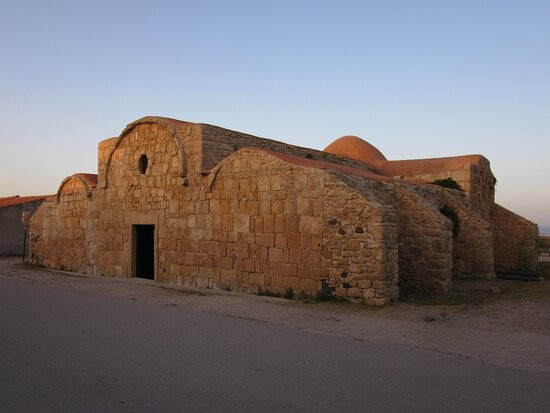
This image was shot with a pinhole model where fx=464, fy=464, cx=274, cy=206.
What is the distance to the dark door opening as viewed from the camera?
13.6m

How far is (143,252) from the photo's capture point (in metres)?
13.8

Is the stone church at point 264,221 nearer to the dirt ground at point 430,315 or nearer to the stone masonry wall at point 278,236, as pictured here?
the stone masonry wall at point 278,236

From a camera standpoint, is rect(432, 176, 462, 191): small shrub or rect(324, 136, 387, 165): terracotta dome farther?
rect(324, 136, 387, 165): terracotta dome

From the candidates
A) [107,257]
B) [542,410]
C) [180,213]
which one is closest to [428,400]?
[542,410]

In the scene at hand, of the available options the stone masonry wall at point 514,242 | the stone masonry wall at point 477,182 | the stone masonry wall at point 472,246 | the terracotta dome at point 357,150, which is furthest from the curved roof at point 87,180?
the stone masonry wall at point 514,242

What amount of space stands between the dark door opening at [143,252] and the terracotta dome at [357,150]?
11177mm

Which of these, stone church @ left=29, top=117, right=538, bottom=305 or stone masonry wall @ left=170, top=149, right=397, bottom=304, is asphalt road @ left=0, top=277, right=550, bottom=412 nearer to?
stone masonry wall @ left=170, top=149, right=397, bottom=304

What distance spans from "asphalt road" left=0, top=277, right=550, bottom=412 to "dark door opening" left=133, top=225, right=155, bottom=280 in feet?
23.4

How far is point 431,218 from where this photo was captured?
31.1 feet

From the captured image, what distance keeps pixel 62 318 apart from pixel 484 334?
19.2 ft

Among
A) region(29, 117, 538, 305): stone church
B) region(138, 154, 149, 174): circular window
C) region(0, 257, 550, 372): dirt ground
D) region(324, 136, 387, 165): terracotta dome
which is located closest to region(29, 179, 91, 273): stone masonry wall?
region(29, 117, 538, 305): stone church

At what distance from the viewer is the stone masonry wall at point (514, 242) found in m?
14.5

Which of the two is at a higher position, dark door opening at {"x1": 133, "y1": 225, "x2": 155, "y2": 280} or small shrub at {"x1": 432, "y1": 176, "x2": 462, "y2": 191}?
small shrub at {"x1": 432, "y1": 176, "x2": 462, "y2": 191}

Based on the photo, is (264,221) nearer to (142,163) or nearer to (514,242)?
(142,163)
